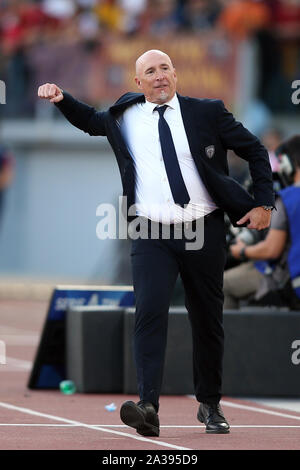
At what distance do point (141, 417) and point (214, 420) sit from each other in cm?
59

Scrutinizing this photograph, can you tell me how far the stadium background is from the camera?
865 inches

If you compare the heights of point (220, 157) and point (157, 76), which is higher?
point (157, 76)

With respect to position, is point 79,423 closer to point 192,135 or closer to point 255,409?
point 255,409

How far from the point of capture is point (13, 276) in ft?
81.6

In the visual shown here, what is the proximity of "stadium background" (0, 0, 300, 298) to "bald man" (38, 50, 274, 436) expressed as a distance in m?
12.4

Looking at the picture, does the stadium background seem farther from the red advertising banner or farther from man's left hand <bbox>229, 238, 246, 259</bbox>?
man's left hand <bbox>229, 238, 246, 259</bbox>

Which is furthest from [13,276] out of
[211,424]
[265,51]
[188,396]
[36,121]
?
[211,424]

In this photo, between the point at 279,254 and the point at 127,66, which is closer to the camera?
the point at 279,254

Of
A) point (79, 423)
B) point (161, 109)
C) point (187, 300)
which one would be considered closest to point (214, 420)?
point (187, 300)

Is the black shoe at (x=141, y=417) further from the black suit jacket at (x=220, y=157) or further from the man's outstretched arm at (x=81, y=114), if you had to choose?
the man's outstretched arm at (x=81, y=114)

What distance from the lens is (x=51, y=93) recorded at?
7578mm

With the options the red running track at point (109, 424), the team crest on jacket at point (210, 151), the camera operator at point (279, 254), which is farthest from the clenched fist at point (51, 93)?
the camera operator at point (279, 254)
